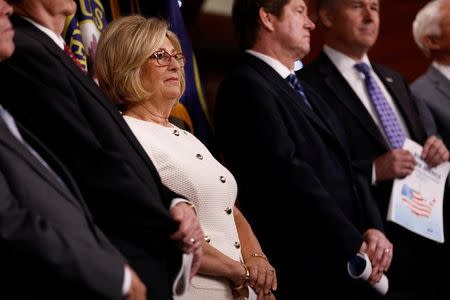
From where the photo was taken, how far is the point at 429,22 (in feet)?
16.0

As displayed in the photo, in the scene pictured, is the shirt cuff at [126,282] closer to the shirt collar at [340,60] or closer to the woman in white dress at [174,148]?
the woman in white dress at [174,148]

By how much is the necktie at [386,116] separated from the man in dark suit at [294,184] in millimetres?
399

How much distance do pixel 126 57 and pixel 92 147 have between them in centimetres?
59

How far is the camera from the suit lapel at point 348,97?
396 cm

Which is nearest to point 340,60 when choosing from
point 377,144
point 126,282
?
point 377,144

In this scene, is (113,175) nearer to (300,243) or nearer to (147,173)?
(147,173)

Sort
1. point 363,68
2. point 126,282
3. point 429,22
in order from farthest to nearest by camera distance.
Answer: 1. point 429,22
2. point 363,68
3. point 126,282

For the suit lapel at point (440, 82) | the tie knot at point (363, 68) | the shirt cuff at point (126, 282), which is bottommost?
the suit lapel at point (440, 82)

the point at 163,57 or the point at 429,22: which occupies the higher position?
the point at 163,57

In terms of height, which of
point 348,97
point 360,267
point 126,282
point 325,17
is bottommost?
point 360,267

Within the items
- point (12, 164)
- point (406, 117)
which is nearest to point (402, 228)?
point (406, 117)

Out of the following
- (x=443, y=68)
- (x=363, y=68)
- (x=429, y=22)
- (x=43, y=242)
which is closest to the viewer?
(x=43, y=242)

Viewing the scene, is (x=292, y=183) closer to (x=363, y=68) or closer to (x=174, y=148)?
(x=174, y=148)

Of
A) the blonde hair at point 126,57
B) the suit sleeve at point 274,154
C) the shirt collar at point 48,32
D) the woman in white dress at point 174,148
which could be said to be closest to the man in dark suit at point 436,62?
the suit sleeve at point 274,154
